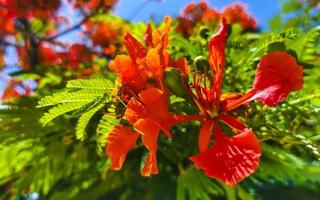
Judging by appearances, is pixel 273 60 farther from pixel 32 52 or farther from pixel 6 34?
pixel 6 34

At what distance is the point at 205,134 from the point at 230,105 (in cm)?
9

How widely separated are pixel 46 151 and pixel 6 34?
6.61 feet

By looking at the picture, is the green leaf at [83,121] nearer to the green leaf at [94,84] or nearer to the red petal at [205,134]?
the green leaf at [94,84]

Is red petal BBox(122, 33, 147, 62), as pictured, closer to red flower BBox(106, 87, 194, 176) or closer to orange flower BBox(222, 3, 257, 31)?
red flower BBox(106, 87, 194, 176)

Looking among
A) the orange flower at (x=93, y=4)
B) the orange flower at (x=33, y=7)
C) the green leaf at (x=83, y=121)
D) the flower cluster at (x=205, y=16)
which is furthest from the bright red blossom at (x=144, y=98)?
the orange flower at (x=93, y=4)

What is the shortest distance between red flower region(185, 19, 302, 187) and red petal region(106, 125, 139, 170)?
0.12 meters

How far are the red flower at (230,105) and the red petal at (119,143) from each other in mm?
116

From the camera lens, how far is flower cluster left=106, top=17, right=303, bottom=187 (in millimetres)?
893

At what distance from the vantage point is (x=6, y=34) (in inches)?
134

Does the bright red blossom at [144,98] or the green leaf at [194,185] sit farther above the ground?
the bright red blossom at [144,98]

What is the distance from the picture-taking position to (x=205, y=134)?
3.19 ft

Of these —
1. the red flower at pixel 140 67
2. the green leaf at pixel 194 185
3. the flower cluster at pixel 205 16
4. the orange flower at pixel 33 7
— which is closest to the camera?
the red flower at pixel 140 67

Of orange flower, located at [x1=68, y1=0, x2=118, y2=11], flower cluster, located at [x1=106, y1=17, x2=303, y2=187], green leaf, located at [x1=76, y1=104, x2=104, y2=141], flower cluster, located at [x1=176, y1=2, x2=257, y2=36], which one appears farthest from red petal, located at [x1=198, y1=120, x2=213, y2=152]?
orange flower, located at [x1=68, y1=0, x2=118, y2=11]

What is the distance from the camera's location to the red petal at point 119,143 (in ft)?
3.09
